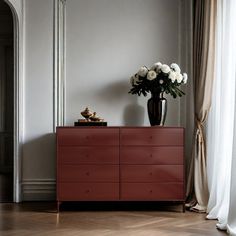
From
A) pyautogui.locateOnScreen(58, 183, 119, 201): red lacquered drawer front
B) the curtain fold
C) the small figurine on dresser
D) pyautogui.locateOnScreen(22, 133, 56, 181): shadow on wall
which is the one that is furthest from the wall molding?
the curtain fold

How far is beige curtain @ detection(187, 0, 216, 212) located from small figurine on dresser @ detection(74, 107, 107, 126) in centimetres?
107

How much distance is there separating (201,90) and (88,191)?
1.65m

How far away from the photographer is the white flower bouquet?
15.5ft

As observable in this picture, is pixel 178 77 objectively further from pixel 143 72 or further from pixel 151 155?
pixel 151 155

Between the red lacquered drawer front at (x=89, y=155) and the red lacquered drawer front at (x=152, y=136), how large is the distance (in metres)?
0.17

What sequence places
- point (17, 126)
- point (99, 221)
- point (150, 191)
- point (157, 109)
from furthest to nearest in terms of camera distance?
point (17, 126) < point (157, 109) < point (150, 191) < point (99, 221)

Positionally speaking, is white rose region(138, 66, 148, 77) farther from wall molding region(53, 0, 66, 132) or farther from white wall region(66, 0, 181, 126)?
wall molding region(53, 0, 66, 132)

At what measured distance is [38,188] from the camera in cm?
517

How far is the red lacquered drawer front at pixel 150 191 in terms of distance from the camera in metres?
4.60

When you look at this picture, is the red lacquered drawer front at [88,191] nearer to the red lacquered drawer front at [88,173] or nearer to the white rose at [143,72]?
the red lacquered drawer front at [88,173]

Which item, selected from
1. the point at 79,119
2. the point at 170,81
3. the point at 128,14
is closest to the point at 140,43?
the point at 128,14


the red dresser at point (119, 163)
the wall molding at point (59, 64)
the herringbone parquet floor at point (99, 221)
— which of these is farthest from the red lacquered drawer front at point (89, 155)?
the wall molding at point (59, 64)

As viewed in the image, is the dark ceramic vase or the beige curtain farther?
the dark ceramic vase

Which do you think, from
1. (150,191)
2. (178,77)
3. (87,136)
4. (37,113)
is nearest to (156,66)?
(178,77)
